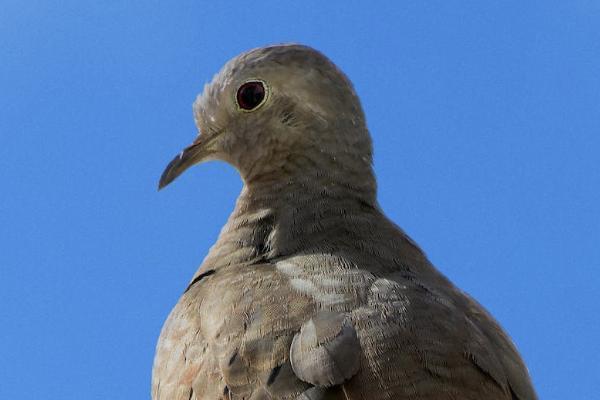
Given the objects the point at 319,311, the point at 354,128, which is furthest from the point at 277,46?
the point at 319,311

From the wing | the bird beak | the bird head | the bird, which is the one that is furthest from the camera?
the bird beak

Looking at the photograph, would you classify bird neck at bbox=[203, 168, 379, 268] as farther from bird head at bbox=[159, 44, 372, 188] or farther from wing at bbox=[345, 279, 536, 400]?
wing at bbox=[345, 279, 536, 400]

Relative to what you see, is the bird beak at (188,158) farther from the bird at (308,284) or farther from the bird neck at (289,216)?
the bird neck at (289,216)

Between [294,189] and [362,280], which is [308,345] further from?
[294,189]

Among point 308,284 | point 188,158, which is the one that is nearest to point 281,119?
point 188,158

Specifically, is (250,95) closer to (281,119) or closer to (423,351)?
(281,119)

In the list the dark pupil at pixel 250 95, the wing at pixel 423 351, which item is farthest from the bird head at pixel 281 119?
the wing at pixel 423 351

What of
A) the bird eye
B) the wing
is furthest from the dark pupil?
the wing
